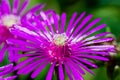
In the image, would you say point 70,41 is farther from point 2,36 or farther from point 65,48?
point 2,36

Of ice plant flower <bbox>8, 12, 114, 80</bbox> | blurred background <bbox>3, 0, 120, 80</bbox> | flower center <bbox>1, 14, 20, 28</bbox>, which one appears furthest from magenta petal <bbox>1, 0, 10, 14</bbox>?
blurred background <bbox>3, 0, 120, 80</bbox>

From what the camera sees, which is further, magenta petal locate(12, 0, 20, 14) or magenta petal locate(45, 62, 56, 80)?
magenta petal locate(12, 0, 20, 14)

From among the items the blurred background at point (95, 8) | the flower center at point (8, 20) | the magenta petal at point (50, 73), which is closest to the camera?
the magenta petal at point (50, 73)

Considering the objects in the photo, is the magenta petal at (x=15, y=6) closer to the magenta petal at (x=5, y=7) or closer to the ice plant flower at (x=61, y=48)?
the magenta petal at (x=5, y=7)

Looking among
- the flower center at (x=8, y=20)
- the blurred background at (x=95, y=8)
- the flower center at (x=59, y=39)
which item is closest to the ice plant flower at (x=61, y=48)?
the flower center at (x=59, y=39)

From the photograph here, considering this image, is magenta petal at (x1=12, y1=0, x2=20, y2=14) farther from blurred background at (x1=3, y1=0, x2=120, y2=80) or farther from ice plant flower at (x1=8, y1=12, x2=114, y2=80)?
blurred background at (x1=3, y1=0, x2=120, y2=80)

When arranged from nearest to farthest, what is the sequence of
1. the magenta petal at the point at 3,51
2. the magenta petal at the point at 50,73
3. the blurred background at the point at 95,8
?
the magenta petal at the point at 50,73 < the magenta petal at the point at 3,51 < the blurred background at the point at 95,8

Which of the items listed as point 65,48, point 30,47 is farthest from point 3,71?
point 65,48

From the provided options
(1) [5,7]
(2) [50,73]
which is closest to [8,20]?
(1) [5,7]
